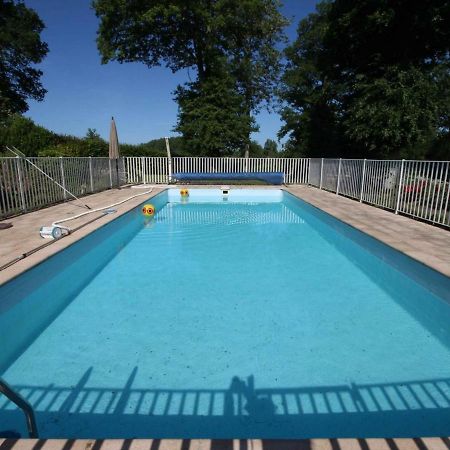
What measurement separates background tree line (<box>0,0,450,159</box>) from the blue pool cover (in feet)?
13.2

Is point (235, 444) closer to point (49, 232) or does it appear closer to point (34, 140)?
point (49, 232)

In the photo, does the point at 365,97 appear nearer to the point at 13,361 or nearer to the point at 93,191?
the point at 93,191

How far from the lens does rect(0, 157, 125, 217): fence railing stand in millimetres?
6668

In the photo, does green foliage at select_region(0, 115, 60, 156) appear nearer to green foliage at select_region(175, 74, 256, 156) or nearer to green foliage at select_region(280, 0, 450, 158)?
green foliage at select_region(175, 74, 256, 156)

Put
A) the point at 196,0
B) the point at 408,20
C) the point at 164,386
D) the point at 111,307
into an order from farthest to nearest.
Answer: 1. the point at 196,0
2. the point at 408,20
3. the point at 111,307
4. the point at 164,386

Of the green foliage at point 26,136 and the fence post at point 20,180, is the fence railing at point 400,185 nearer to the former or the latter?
the fence post at point 20,180

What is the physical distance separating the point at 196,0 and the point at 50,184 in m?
16.7

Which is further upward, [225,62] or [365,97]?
[225,62]

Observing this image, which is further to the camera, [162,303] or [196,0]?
[196,0]

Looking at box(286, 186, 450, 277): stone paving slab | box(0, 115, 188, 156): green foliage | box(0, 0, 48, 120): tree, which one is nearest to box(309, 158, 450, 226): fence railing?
box(286, 186, 450, 277): stone paving slab

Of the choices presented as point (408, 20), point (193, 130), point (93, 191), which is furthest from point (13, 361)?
point (193, 130)

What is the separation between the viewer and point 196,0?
747 inches

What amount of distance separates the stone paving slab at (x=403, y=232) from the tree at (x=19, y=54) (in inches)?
860

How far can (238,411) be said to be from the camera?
7.37ft
